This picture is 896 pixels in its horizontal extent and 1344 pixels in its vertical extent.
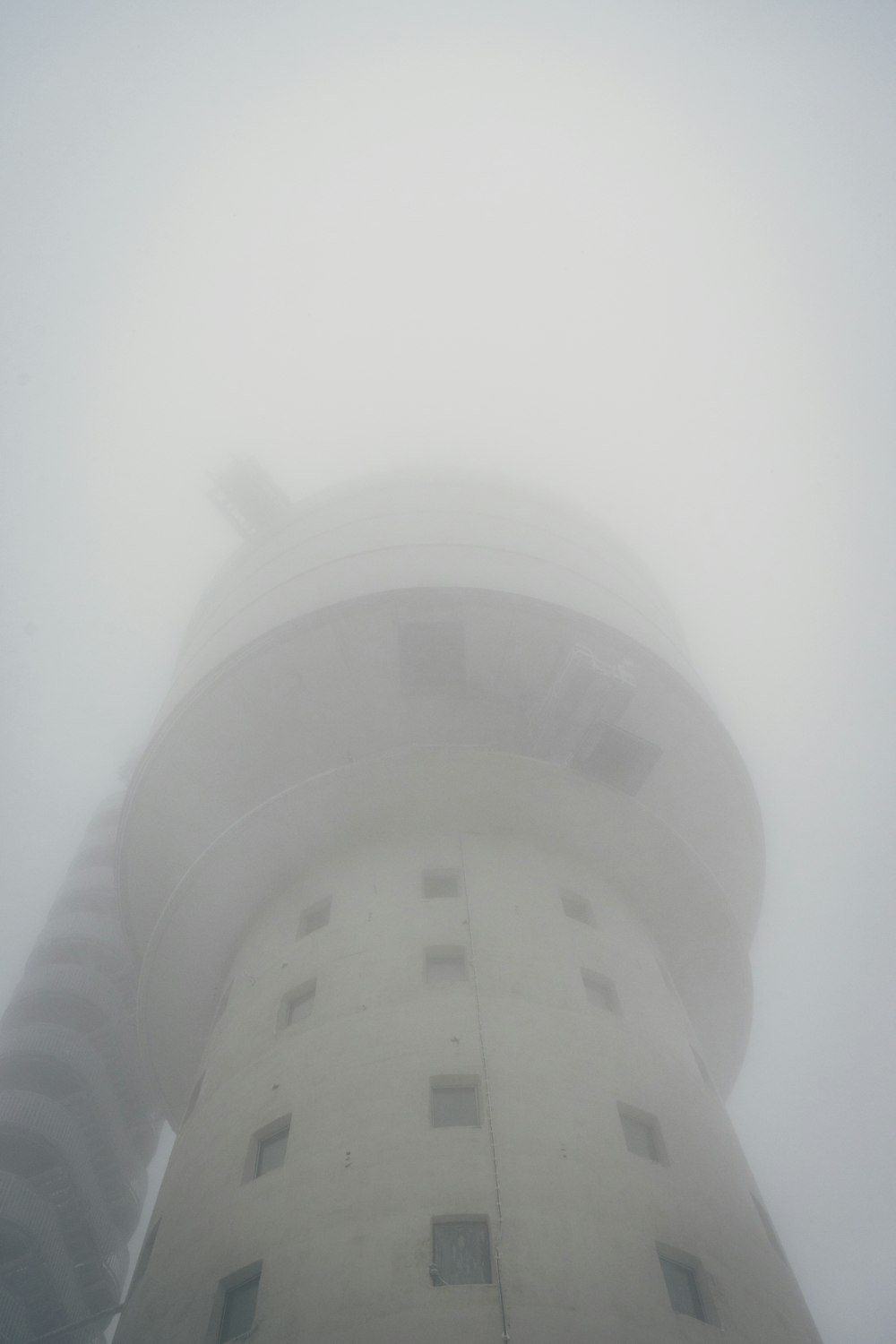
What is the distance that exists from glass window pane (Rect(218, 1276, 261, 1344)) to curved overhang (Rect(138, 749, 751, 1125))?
308 inches

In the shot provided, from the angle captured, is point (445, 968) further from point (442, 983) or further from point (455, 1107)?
point (455, 1107)

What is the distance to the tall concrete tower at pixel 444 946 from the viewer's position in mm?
9172

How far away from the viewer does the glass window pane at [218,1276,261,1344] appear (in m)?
9.09

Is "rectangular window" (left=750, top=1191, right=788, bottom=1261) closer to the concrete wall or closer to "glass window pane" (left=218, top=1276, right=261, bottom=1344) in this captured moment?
the concrete wall

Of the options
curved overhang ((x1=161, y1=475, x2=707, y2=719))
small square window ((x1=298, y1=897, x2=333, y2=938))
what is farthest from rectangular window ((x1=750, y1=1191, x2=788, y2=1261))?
curved overhang ((x1=161, y1=475, x2=707, y2=719))

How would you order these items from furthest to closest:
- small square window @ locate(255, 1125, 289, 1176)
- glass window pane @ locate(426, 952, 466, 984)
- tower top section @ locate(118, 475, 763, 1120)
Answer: tower top section @ locate(118, 475, 763, 1120), glass window pane @ locate(426, 952, 466, 984), small square window @ locate(255, 1125, 289, 1176)

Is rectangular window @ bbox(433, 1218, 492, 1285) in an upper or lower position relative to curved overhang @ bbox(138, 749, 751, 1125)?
lower

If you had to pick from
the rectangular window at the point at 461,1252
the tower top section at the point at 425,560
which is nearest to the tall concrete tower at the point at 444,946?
the rectangular window at the point at 461,1252

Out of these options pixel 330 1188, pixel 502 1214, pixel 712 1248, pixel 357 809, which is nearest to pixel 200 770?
pixel 357 809

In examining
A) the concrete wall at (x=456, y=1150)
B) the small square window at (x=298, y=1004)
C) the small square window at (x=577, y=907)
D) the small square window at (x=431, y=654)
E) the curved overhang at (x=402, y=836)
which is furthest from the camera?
the small square window at (x=431, y=654)

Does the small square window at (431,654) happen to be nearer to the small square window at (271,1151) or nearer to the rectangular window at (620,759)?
the rectangular window at (620,759)

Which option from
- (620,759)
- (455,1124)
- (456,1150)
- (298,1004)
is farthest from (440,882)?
(456,1150)

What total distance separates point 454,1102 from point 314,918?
5.25m

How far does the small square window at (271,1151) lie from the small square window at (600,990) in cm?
504
